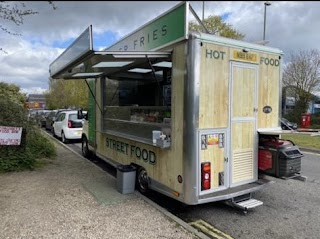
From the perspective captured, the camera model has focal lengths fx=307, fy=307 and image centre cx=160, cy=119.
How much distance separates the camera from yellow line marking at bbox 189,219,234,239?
4301 millimetres

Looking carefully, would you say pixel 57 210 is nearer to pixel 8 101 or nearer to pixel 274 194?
pixel 274 194

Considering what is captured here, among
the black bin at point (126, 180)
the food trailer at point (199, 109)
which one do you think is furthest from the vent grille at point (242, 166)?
the black bin at point (126, 180)

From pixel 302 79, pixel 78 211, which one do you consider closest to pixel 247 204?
pixel 78 211

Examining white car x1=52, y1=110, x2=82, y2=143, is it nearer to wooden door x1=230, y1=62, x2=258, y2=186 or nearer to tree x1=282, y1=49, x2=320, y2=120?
wooden door x1=230, y1=62, x2=258, y2=186

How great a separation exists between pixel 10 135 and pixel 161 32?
5052 mm

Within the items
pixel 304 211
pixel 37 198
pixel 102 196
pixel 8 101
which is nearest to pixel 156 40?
pixel 102 196

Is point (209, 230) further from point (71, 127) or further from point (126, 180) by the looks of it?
point (71, 127)

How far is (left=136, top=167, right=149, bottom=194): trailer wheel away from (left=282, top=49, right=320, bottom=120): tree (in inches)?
947

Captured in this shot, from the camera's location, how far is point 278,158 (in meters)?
5.05

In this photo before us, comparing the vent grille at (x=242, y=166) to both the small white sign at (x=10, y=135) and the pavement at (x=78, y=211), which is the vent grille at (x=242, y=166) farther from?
the small white sign at (x=10, y=135)

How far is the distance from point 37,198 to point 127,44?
349 centimetres

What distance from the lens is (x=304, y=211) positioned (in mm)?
5289

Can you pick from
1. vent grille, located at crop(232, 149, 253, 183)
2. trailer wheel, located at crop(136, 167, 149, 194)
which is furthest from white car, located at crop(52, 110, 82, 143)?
vent grille, located at crop(232, 149, 253, 183)

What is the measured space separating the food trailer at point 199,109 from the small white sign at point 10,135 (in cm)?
269
